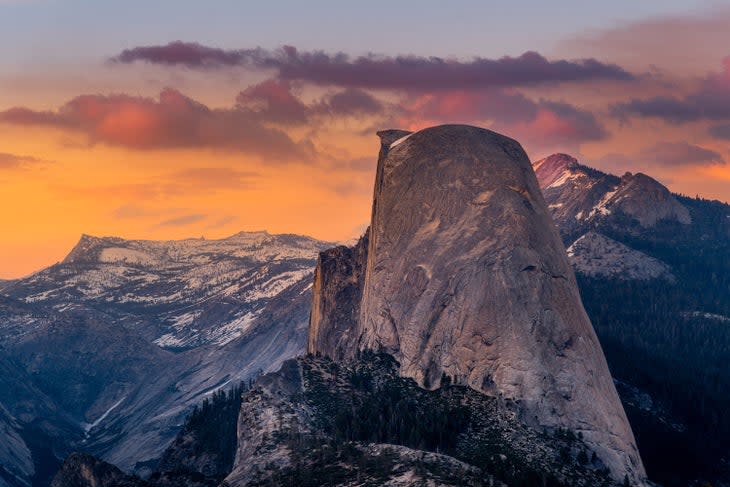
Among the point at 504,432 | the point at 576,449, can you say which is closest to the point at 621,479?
the point at 576,449

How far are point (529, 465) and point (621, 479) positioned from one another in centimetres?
1808

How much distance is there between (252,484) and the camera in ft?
622

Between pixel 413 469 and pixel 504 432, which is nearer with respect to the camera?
pixel 413 469

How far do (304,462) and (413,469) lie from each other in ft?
74.8

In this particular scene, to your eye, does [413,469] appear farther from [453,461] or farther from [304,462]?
[304,462]

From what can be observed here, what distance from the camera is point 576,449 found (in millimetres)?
195500

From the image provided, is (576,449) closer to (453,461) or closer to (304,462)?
(453,461)

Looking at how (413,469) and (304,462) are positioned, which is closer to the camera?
(413,469)

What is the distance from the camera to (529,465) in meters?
188

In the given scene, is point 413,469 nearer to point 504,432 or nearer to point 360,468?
point 360,468

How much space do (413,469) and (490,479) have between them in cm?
1210

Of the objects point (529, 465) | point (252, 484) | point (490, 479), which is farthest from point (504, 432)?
point (252, 484)

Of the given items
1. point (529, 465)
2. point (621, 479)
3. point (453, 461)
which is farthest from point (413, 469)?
point (621, 479)

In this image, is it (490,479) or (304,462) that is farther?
(304,462)
